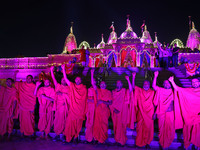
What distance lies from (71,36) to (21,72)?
12278 millimetres

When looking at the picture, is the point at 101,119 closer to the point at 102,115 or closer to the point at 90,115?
the point at 102,115

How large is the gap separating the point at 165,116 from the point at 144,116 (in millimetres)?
553

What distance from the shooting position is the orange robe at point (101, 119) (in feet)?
13.7

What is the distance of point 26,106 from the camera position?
4754 millimetres

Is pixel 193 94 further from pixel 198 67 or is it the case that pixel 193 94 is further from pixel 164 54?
pixel 164 54

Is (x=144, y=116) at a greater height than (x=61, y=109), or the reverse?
(x=61, y=109)

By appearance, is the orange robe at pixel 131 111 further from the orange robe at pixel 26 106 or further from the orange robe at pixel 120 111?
the orange robe at pixel 26 106

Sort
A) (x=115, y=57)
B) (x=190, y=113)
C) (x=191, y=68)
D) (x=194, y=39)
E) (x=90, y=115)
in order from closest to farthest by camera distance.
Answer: (x=190, y=113) < (x=90, y=115) < (x=191, y=68) < (x=115, y=57) < (x=194, y=39)

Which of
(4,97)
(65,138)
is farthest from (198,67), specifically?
(4,97)

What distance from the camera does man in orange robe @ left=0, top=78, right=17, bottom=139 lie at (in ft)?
15.5

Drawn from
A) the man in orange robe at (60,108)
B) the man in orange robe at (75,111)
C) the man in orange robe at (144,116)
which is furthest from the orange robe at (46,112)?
the man in orange robe at (144,116)

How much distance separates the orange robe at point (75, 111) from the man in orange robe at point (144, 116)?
1556 millimetres

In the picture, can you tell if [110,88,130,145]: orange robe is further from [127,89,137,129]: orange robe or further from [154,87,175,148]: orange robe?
[154,87,175,148]: orange robe

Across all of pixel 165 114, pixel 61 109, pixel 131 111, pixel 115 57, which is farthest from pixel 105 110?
pixel 115 57
